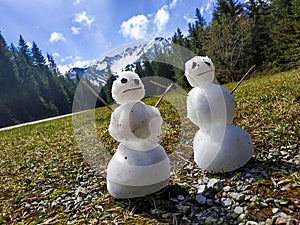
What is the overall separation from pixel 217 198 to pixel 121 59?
1.86 m

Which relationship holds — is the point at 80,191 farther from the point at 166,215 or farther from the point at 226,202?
the point at 226,202

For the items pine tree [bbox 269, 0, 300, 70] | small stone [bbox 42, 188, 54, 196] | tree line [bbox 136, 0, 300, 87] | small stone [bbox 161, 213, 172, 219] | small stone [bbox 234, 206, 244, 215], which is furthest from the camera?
pine tree [bbox 269, 0, 300, 70]

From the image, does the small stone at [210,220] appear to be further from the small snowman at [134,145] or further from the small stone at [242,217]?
the small snowman at [134,145]

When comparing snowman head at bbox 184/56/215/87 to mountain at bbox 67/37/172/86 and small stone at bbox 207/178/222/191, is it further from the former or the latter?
small stone at bbox 207/178/222/191

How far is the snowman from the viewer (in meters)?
3.16

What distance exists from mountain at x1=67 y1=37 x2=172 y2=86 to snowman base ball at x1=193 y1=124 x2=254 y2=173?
3.87ft

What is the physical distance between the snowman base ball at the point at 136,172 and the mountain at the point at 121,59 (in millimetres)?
832

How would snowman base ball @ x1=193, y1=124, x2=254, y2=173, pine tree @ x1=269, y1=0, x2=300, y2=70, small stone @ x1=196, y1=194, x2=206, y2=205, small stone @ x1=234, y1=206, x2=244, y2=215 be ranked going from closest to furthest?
small stone @ x1=234, y1=206, x2=244, y2=215 → small stone @ x1=196, y1=194, x2=206, y2=205 → snowman base ball @ x1=193, y1=124, x2=254, y2=173 → pine tree @ x1=269, y1=0, x2=300, y2=70

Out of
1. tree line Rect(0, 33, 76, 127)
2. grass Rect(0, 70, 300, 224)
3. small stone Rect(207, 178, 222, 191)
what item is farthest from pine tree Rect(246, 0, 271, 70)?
tree line Rect(0, 33, 76, 127)

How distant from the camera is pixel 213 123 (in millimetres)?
3264

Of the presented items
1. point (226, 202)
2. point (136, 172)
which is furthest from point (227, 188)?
point (136, 172)

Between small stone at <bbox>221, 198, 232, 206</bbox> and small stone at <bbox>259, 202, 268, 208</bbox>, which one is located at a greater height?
small stone at <bbox>221, 198, 232, 206</bbox>

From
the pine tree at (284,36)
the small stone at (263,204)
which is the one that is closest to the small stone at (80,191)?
the small stone at (263,204)

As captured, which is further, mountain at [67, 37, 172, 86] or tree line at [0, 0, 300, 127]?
tree line at [0, 0, 300, 127]
